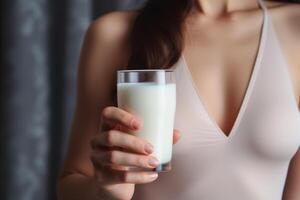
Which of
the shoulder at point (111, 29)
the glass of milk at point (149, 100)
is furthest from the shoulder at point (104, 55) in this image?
the glass of milk at point (149, 100)

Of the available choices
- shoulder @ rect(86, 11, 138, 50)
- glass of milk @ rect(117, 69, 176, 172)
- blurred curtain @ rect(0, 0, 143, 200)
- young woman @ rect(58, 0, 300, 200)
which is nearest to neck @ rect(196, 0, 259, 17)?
young woman @ rect(58, 0, 300, 200)

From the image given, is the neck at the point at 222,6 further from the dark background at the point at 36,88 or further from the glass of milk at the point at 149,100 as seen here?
the dark background at the point at 36,88

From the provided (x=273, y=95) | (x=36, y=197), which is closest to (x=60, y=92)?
(x=36, y=197)

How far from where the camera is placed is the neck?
1.21m

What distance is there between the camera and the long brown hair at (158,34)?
1.12 metres

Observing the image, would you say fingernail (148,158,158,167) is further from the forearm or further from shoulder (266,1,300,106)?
shoulder (266,1,300,106)

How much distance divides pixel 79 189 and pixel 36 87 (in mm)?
658

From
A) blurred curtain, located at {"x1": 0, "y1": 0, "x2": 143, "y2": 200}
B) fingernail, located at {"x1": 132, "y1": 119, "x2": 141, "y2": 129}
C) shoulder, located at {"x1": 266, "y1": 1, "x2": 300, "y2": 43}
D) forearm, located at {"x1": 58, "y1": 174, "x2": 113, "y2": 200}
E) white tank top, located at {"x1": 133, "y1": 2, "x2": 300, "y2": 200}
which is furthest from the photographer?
blurred curtain, located at {"x1": 0, "y1": 0, "x2": 143, "y2": 200}

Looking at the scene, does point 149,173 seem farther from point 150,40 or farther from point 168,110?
point 150,40

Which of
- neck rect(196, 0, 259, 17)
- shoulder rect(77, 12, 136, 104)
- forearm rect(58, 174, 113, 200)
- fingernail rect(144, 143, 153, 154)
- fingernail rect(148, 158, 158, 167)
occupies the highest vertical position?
neck rect(196, 0, 259, 17)

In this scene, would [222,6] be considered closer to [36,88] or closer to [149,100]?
[149,100]

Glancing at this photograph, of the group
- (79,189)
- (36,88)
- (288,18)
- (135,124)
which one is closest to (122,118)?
(135,124)

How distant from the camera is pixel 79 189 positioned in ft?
3.42

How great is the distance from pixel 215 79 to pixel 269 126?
0.15 m
